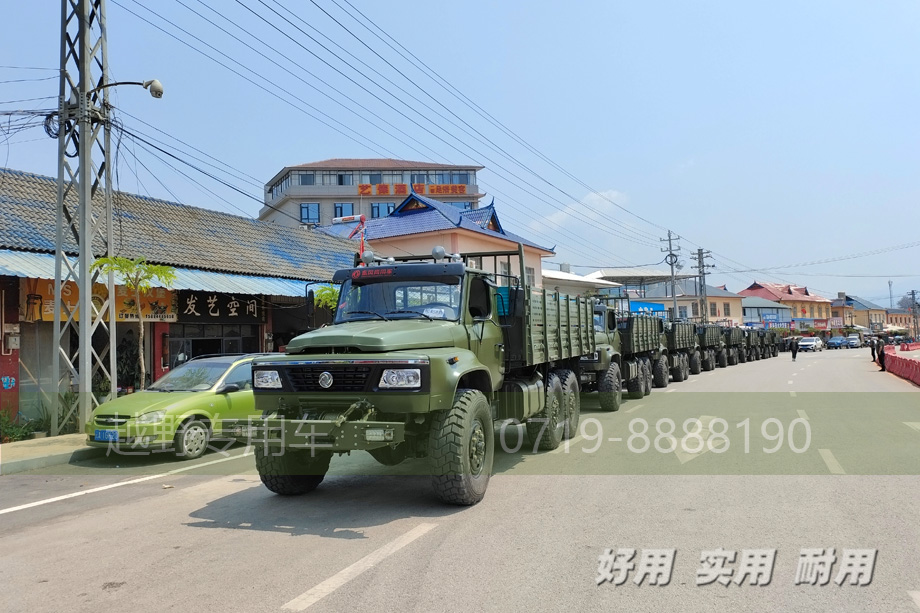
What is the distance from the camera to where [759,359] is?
47062mm

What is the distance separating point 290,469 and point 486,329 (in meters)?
2.62

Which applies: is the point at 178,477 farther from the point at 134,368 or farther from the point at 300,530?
the point at 134,368

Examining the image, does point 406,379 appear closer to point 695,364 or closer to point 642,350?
point 642,350

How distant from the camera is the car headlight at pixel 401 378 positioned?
6062 millimetres

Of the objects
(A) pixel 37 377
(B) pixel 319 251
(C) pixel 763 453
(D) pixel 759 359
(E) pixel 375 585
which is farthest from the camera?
(D) pixel 759 359

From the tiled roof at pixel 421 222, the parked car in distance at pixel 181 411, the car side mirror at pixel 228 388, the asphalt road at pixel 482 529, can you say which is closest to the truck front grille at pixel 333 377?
the asphalt road at pixel 482 529

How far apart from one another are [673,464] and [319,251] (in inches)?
704

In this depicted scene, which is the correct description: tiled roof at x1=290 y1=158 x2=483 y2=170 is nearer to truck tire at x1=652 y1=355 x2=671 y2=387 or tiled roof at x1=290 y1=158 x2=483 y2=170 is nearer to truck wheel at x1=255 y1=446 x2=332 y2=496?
truck tire at x1=652 y1=355 x2=671 y2=387

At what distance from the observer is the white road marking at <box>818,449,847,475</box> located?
7870 mm

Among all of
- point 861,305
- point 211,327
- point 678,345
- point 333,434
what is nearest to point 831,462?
point 333,434

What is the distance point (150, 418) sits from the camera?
10023 millimetres

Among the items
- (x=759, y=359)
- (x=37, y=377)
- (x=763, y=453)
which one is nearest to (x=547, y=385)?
(x=763, y=453)

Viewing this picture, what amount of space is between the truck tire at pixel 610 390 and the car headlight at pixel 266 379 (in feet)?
29.9

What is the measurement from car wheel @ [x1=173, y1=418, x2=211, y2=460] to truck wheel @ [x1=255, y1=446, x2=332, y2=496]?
3.68 meters
